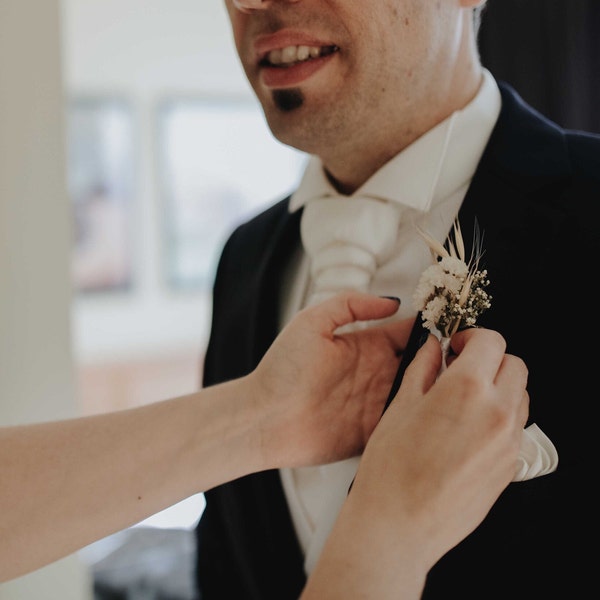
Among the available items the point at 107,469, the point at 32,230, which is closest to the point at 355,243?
the point at 107,469

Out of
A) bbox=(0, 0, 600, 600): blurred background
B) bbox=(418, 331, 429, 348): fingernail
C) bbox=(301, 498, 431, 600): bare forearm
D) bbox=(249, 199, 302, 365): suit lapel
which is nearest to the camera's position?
bbox=(301, 498, 431, 600): bare forearm

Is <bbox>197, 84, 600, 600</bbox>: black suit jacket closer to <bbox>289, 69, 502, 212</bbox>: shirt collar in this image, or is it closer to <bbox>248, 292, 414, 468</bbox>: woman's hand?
<bbox>289, 69, 502, 212</bbox>: shirt collar

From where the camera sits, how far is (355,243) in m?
0.98

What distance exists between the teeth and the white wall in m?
0.65

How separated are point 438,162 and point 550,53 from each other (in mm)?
936

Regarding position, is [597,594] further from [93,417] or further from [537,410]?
[93,417]

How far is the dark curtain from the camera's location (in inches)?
64.9

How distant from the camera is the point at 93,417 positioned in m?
0.96

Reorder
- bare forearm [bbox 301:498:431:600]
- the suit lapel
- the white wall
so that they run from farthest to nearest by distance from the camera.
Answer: the white wall, the suit lapel, bare forearm [bbox 301:498:431:600]

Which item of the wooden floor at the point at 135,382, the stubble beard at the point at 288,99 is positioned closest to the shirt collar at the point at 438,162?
the stubble beard at the point at 288,99

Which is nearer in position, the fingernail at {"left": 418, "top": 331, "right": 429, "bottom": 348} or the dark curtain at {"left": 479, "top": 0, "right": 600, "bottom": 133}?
the fingernail at {"left": 418, "top": 331, "right": 429, "bottom": 348}

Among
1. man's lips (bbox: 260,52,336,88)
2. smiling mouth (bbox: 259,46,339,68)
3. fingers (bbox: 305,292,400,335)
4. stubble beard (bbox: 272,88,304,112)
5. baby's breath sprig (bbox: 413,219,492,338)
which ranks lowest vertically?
fingers (bbox: 305,292,400,335)

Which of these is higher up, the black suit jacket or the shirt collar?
the shirt collar

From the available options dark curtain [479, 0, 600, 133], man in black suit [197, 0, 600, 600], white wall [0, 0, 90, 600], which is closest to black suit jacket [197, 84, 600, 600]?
man in black suit [197, 0, 600, 600]
